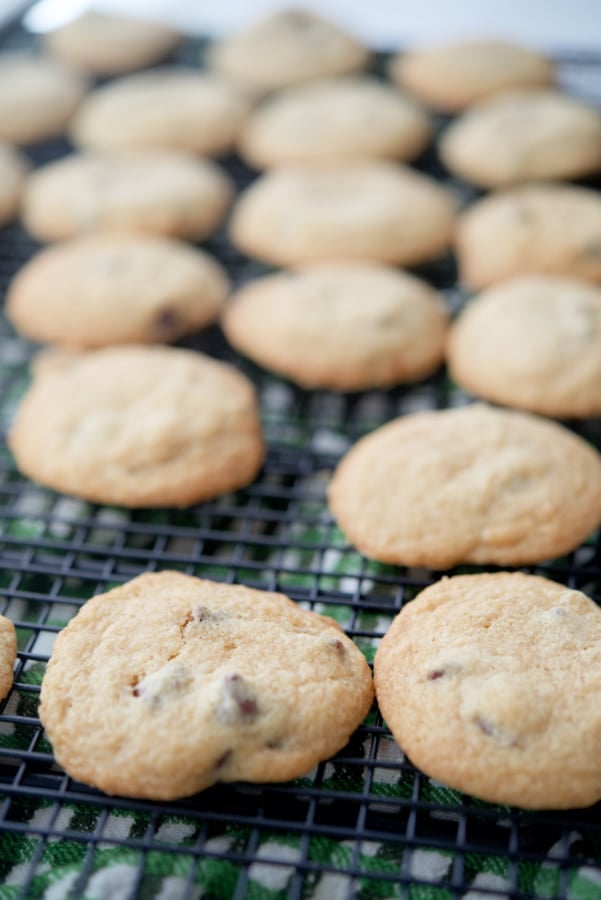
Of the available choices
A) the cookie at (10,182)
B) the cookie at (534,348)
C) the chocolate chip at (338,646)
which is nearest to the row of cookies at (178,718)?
the chocolate chip at (338,646)

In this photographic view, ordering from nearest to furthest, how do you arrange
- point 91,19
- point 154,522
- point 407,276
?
1. point 154,522
2. point 407,276
3. point 91,19

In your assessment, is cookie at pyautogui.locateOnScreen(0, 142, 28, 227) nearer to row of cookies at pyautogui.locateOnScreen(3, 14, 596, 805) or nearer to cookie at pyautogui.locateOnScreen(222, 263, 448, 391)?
cookie at pyautogui.locateOnScreen(222, 263, 448, 391)

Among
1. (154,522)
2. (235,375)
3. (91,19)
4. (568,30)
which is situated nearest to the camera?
(154,522)

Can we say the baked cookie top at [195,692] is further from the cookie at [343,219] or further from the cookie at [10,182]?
the cookie at [10,182]

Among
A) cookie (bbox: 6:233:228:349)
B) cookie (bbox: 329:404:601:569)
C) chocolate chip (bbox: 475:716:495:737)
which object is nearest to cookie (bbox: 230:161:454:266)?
cookie (bbox: 6:233:228:349)

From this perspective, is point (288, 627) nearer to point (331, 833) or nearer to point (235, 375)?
point (331, 833)

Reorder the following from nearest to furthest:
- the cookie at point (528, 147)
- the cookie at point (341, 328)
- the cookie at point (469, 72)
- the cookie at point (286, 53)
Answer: the cookie at point (341, 328) < the cookie at point (528, 147) < the cookie at point (469, 72) < the cookie at point (286, 53)

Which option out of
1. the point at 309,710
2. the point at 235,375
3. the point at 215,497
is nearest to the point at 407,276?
the point at 235,375
